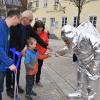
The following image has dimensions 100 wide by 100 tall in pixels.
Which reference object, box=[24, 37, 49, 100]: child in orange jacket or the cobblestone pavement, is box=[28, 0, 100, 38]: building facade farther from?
box=[24, 37, 49, 100]: child in orange jacket

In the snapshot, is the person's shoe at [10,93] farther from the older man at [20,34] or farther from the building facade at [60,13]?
the building facade at [60,13]

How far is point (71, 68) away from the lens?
1054cm

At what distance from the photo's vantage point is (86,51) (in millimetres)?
5762

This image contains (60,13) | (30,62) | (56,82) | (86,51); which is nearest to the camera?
(86,51)

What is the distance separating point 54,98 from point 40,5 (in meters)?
32.5

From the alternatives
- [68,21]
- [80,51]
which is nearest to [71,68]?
[80,51]

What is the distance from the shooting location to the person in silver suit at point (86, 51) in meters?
5.71

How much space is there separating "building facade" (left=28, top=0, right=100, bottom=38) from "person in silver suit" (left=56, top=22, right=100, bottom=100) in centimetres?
2332

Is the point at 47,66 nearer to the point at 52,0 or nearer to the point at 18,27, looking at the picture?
the point at 18,27

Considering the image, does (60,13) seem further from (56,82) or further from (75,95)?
(75,95)

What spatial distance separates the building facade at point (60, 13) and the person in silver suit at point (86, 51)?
23.3 m

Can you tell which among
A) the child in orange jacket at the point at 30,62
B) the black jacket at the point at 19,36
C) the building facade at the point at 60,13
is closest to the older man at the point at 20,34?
the black jacket at the point at 19,36

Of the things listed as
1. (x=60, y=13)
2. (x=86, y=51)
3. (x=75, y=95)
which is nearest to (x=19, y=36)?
(x=86, y=51)

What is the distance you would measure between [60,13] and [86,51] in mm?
28960
